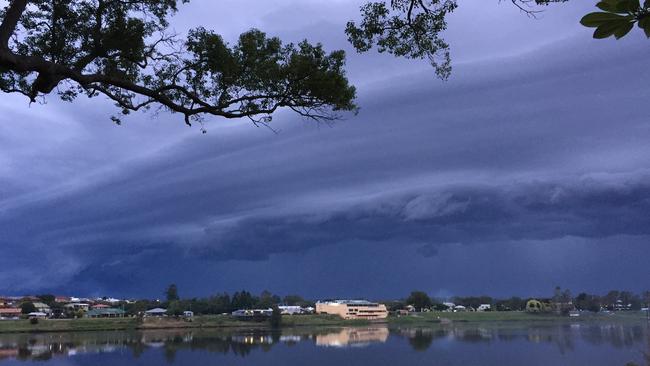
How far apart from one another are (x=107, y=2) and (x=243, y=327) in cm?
6913

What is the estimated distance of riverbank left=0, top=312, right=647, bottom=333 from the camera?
62.8m

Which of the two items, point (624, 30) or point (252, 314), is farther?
point (252, 314)

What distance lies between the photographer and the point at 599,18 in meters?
1.46

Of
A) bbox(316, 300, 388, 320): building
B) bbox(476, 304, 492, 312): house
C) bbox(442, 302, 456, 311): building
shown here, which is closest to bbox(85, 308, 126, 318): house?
bbox(316, 300, 388, 320): building

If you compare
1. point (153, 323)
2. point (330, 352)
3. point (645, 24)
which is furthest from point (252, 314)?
point (645, 24)

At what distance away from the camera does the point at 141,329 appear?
224 feet

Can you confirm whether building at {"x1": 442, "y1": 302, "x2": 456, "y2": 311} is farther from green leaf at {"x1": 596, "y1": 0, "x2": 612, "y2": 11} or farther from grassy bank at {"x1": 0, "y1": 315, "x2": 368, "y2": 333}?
green leaf at {"x1": 596, "y1": 0, "x2": 612, "y2": 11}

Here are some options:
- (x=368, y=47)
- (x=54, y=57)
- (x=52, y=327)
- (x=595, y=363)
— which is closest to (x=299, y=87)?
(x=368, y=47)

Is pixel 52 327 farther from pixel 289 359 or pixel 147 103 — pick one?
pixel 147 103

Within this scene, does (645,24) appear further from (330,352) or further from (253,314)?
(253,314)

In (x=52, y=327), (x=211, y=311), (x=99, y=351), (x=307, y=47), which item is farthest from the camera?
(x=211, y=311)

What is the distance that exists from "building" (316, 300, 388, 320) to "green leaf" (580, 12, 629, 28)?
87.7 metres

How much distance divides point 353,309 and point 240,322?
2223 centimetres

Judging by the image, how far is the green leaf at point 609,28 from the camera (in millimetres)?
1473
